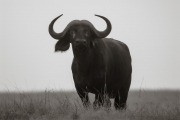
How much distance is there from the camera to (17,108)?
847 cm

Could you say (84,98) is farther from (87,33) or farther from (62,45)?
(87,33)

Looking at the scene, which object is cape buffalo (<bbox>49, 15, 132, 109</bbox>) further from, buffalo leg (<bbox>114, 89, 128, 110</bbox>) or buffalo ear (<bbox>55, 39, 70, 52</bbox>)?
buffalo leg (<bbox>114, 89, 128, 110</bbox>)

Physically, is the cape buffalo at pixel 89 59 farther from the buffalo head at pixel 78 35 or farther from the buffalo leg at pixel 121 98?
the buffalo leg at pixel 121 98

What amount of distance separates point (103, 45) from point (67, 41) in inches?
31.8

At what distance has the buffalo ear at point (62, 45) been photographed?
9.70 m

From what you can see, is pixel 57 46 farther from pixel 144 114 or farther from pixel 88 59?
pixel 144 114

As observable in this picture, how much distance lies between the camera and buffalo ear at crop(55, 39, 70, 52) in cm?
970

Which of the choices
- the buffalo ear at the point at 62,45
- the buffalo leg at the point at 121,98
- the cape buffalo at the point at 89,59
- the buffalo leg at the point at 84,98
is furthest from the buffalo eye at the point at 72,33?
the buffalo leg at the point at 121,98

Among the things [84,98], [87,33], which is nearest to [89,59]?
[87,33]

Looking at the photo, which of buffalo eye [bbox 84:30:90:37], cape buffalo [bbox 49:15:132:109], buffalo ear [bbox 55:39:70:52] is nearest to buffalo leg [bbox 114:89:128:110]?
cape buffalo [bbox 49:15:132:109]

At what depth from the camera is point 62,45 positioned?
9750 millimetres

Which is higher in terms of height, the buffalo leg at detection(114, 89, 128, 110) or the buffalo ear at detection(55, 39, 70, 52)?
the buffalo ear at detection(55, 39, 70, 52)

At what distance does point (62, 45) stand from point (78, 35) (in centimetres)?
83

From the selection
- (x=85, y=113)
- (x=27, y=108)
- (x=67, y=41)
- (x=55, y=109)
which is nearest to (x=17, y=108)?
(x=27, y=108)
